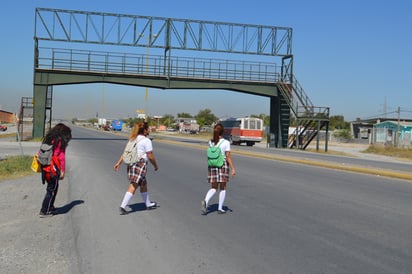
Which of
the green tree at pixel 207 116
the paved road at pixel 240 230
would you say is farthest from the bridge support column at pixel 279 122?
the green tree at pixel 207 116

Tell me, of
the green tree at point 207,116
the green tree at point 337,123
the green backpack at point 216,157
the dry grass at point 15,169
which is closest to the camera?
the green backpack at point 216,157

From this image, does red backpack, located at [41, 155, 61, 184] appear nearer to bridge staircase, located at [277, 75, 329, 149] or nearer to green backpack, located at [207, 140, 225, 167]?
green backpack, located at [207, 140, 225, 167]

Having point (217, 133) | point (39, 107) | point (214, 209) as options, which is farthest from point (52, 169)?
point (39, 107)

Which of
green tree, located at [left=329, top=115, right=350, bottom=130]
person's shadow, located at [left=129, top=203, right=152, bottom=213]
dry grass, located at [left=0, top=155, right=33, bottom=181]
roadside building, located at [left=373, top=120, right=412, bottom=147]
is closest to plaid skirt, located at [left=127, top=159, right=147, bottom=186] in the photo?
person's shadow, located at [left=129, top=203, right=152, bottom=213]

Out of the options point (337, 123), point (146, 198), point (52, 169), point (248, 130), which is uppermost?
point (337, 123)

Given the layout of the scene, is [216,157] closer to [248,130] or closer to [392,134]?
[248,130]

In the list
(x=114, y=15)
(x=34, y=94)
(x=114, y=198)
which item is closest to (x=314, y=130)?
(x=114, y=15)

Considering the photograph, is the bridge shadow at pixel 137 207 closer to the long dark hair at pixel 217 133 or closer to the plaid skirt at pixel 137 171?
the plaid skirt at pixel 137 171

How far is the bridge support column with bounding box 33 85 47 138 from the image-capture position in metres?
37.7

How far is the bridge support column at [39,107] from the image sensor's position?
124ft

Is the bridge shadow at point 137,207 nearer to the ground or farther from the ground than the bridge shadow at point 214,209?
nearer to the ground

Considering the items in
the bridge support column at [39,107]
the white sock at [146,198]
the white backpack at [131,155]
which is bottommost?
the white sock at [146,198]

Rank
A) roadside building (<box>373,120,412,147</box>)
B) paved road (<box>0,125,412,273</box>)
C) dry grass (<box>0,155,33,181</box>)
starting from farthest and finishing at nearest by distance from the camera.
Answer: roadside building (<box>373,120,412,147</box>), dry grass (<box>0,155,33,181</box>), paved road (<box>0,125,412,273</box>)

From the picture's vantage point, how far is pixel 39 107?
3825cm
